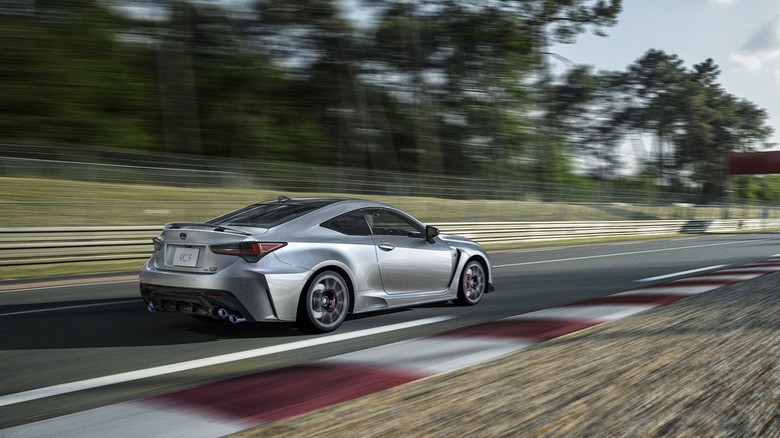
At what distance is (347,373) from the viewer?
4238 mm

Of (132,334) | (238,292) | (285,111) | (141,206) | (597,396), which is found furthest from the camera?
(285,111)

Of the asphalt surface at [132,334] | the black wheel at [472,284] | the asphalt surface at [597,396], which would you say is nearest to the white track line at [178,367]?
the asphalt surface at [132,334]

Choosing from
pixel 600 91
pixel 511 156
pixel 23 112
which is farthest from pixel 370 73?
pixel 600 91

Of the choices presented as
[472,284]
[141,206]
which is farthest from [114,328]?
[141,206]

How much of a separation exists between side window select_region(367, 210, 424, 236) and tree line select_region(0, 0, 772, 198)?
21.8 m

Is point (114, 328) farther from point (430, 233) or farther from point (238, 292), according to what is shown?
point (430, 233)

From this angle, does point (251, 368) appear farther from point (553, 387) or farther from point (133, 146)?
point (133, 146)

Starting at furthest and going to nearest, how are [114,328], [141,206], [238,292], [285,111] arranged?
[285,111]
[141,206]
[114,328]
[238,292]

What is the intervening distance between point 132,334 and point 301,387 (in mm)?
2683

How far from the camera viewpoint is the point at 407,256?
681 cm

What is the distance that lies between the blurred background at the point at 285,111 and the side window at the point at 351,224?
8970 mm

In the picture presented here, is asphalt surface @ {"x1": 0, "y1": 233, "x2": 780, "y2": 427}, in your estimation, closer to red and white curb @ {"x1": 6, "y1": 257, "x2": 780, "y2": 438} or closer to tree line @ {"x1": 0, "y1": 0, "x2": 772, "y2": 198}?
red and white curb @ {"x1": 6, "y1": 257, "x2": 780, "y2": 438}

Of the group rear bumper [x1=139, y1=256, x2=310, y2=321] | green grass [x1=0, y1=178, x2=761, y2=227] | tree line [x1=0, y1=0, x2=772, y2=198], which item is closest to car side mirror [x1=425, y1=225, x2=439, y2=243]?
Answer: rear bumper [x1=139, y1=256, x2=310, y2=321]

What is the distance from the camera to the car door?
6598 mm
